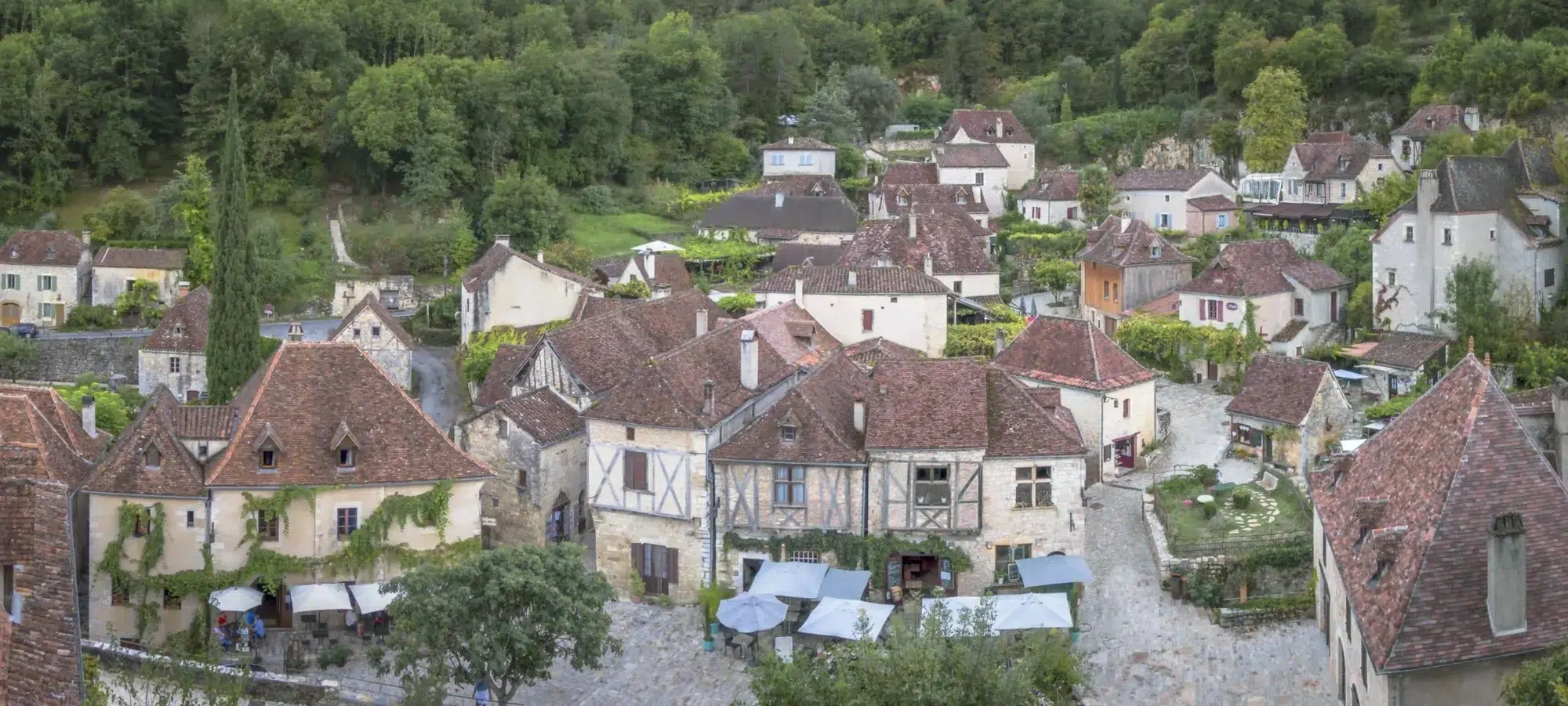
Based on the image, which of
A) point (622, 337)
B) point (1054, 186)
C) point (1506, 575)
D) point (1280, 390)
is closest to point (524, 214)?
point (1054, 186)

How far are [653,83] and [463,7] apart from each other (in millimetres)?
12714

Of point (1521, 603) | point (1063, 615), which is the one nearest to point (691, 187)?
point (1063, 615)

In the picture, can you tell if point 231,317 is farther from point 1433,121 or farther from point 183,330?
point 1433,121

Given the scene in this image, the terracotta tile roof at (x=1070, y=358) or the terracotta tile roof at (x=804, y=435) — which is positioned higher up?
the terracotta tile roof at (x=1070, y=358)

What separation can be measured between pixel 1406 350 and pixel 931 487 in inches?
837

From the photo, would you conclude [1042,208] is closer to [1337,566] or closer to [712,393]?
[712,393]

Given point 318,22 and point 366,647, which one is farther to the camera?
point 318,22

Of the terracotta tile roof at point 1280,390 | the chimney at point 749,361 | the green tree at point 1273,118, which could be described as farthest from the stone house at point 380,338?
the green tree at point 1273,118

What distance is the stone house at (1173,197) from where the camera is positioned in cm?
6794

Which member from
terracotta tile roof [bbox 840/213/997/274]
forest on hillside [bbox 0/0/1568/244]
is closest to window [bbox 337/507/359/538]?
terracotta tile roof [bbox 840/213/997/274]

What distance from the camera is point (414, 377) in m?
54.6

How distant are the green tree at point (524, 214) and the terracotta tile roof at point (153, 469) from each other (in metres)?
36.9

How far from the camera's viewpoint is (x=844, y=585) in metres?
31.8

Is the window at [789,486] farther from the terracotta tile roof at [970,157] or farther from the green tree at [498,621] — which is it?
the terracotta tile roof at [970,157]
